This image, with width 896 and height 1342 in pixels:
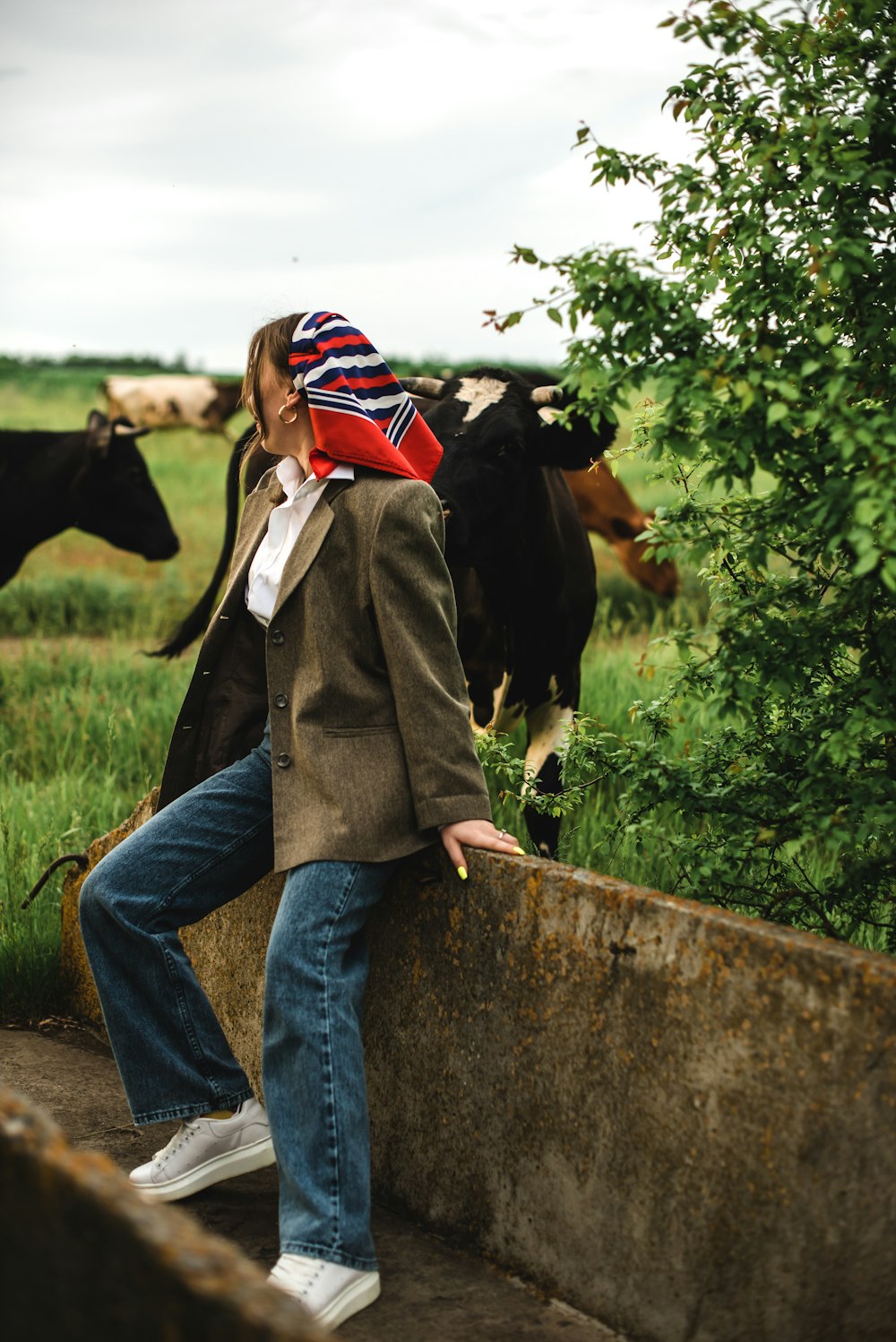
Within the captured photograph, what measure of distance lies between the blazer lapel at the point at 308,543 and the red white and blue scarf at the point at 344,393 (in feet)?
0.15

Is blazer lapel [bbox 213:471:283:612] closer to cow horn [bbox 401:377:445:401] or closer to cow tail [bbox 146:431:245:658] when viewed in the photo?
cow horn [bbox 401:377:445:401]

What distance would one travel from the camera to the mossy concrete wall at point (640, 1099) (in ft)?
6.32

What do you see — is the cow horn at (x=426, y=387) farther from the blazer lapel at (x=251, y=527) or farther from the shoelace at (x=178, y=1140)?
the shoelace at (x=178, y=1140)

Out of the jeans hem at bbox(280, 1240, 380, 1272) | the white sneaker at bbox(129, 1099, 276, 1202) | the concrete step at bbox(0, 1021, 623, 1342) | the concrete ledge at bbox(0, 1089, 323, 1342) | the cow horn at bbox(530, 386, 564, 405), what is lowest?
the concrete step at bbox(0, 1021, 623, 1342)

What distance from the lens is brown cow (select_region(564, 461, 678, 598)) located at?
9.76 metres

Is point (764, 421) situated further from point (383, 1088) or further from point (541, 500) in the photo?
point (541, 500)

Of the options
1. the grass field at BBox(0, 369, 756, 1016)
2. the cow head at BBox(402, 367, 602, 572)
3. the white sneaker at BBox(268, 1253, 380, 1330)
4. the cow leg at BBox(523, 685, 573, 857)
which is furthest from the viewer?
the cow leg at BBox(523, 685, 573, 857)

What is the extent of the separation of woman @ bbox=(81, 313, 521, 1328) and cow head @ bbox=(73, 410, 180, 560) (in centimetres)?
626

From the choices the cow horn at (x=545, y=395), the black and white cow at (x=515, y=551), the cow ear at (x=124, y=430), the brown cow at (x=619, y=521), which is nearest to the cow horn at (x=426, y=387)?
the black and white cow at (x=515, y=551)

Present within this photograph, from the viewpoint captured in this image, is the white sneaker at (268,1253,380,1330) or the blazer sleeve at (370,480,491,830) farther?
the blazer sleeve at (370,480,491,830)

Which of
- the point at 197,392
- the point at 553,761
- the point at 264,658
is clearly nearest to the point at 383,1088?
the point at 264,658

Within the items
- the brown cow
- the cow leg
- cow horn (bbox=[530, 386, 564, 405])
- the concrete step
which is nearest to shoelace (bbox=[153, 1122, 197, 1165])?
the concrete step

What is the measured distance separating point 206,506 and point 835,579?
15.4m

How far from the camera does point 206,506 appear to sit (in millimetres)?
17312
